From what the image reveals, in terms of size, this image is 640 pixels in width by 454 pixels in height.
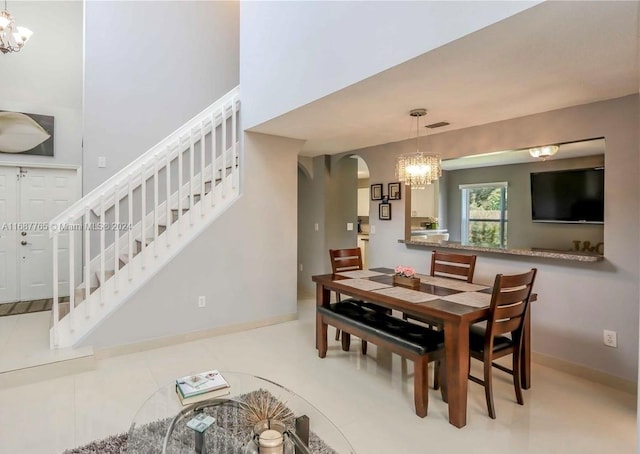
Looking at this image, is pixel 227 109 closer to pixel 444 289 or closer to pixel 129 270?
pixel 129 270

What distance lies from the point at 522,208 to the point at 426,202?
1539mm

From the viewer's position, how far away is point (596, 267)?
9.24 ft

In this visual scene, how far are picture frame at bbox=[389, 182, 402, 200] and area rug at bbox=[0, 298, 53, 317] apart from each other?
4.59m

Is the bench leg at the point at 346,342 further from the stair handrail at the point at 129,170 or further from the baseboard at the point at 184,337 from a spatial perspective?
the stair handrail at the point at 129,170

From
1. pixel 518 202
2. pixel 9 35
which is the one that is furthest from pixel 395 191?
pixel 9 35

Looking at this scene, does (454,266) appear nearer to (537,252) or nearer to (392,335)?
(537,252)

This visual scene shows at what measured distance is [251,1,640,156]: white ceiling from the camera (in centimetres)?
167

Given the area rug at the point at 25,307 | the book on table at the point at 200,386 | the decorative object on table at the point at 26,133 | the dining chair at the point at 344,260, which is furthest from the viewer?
the decorative object on table at the point at 26,133

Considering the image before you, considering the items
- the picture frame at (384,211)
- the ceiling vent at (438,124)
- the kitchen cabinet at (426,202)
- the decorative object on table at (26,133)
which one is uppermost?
the decorative object on table at (26,133)

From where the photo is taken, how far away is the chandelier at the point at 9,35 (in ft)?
10.3

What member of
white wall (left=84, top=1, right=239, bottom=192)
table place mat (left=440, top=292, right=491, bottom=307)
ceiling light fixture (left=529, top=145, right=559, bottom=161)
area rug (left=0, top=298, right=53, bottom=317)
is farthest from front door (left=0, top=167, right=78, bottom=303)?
ceiling light fixture (left=529, top=145, right=559, bottom=161)

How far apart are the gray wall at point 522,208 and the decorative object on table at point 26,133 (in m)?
6.60

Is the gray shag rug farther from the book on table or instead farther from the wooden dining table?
the wooden dining table

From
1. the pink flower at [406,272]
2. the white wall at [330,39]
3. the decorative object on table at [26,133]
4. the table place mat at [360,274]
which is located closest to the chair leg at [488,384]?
the pink flower at [406,272]
